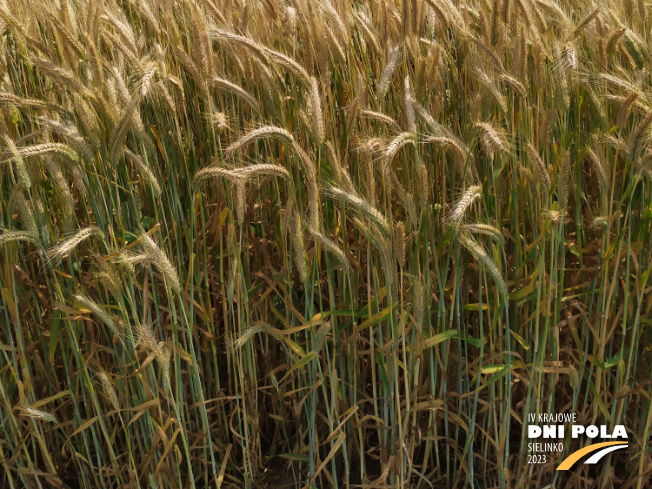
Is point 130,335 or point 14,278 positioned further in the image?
point 14,278

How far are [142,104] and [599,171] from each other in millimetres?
1233

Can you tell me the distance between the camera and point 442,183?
1.81 metres

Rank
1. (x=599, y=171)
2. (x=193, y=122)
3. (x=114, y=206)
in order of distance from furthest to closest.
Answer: (x=193, y=122) < (x=114, y=206) < (x=599, y=171)

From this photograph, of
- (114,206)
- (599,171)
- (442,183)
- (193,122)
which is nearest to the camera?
(599,171)

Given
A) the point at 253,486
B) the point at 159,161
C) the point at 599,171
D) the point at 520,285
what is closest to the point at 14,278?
the point at 159,161

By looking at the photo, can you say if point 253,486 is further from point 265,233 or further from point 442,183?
point 442,183

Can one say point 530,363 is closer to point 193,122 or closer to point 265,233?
point 265,233

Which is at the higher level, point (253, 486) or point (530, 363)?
point (530, 363)

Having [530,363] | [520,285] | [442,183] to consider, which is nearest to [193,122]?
[442,183]

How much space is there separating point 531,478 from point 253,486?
0.82m

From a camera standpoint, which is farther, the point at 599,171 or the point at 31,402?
the point at 31,402

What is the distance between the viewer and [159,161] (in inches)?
75.9

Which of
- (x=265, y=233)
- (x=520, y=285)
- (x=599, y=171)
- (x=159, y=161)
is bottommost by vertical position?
(x=520, y=285)

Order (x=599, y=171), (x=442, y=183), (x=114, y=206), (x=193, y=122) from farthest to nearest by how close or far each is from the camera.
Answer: (x=193, y=122)
(x=442, y=183)
(x=114, y=206)
(x=599, y=171)
